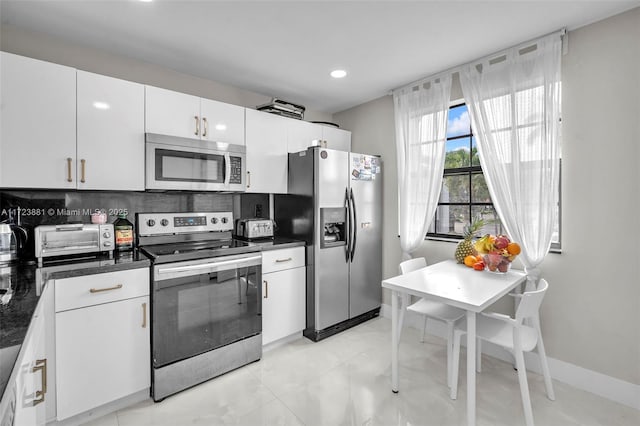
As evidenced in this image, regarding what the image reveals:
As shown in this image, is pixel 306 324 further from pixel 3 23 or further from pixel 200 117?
pixel 3 23

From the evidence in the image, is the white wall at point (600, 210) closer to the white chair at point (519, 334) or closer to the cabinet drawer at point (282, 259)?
the white chair at point (519, 334)

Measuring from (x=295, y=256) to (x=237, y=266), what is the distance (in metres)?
0.62

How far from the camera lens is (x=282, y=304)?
270cm

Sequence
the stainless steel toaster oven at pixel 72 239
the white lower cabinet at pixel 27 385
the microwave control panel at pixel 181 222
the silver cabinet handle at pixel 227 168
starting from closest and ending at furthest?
the white lower cabinet at pixel 27 385 → the stainless steel toaster oven at pixel 72 239 → the microwave control panel at pixel 181 222 → the silver cabinet handle at pixel 227 168

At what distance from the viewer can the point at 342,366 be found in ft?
7.88

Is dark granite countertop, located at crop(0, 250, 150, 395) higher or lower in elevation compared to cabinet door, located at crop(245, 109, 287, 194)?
lower

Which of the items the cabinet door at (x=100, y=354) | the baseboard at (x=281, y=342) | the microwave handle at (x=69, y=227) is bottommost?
the baseboard at (x=281, y=342)

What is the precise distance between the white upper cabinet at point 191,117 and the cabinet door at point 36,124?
18.2 inches

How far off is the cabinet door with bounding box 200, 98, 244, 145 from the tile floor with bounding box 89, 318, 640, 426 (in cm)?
191

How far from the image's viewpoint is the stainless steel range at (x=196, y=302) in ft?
6.53

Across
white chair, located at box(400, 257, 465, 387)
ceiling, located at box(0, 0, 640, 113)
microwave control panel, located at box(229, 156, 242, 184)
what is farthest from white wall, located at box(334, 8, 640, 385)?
microwave control panel, located at box(229, 156, 242, 184)

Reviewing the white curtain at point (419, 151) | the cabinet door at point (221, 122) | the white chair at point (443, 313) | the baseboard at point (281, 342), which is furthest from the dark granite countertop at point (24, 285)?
the white curtain at point (419, 151)

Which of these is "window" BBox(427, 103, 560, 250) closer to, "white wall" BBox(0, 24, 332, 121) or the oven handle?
the oven handle

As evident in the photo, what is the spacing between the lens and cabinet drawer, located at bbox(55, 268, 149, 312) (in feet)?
5.49
